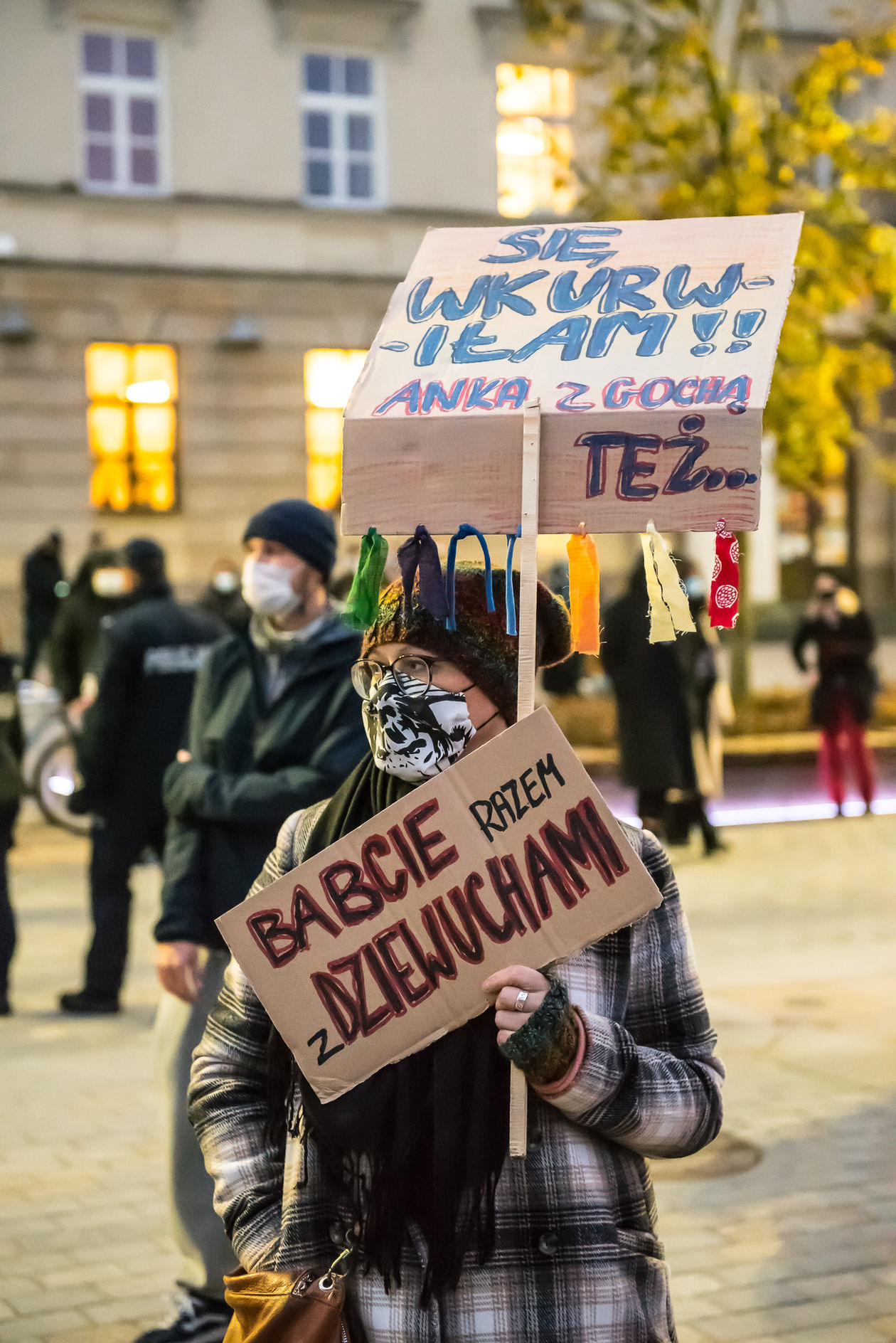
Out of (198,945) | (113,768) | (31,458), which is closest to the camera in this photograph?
(198,945)

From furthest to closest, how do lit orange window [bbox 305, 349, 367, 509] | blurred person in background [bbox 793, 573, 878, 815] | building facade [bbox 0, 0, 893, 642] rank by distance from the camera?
lit orange window [bbox 305, 349, 367, 509]
building facade [bbox 0, 0, 893, 642]
blurred person in background [bbox 793, 573, 878, 815]

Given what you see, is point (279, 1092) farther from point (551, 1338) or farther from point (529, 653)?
point (529, 653)

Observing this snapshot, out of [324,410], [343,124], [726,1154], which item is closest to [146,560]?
[726,1154]

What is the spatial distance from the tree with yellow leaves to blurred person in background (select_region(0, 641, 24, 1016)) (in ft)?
32.8

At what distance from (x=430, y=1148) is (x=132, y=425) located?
2273 cm

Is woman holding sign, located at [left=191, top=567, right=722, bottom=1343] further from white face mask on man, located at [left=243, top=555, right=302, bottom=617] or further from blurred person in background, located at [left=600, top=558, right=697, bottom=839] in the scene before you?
blurred person in background, located at [left=600, top=558, right=697, bottom=839]

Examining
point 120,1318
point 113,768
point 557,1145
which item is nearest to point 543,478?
point 557,1145

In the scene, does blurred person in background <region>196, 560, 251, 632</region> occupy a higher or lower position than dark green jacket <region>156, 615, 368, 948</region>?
higher

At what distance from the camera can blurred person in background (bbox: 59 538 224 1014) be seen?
6.87 meters

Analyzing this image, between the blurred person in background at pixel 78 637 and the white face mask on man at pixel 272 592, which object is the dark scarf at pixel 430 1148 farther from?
the blurred person in background at pixel 78 637

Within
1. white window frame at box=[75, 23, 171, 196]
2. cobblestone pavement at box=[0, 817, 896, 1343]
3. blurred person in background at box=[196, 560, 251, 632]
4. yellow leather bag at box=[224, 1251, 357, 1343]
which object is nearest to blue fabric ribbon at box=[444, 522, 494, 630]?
yellow leather bag at box=[224, 1251, 357, 1343]

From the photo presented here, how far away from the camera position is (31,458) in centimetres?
2333

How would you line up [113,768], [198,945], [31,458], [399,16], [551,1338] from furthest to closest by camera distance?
1. [399,16]
2. [31,458]
3. [113,768]
4. [198,945]
5. [551,1338]

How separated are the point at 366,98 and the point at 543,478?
79.9 feet
